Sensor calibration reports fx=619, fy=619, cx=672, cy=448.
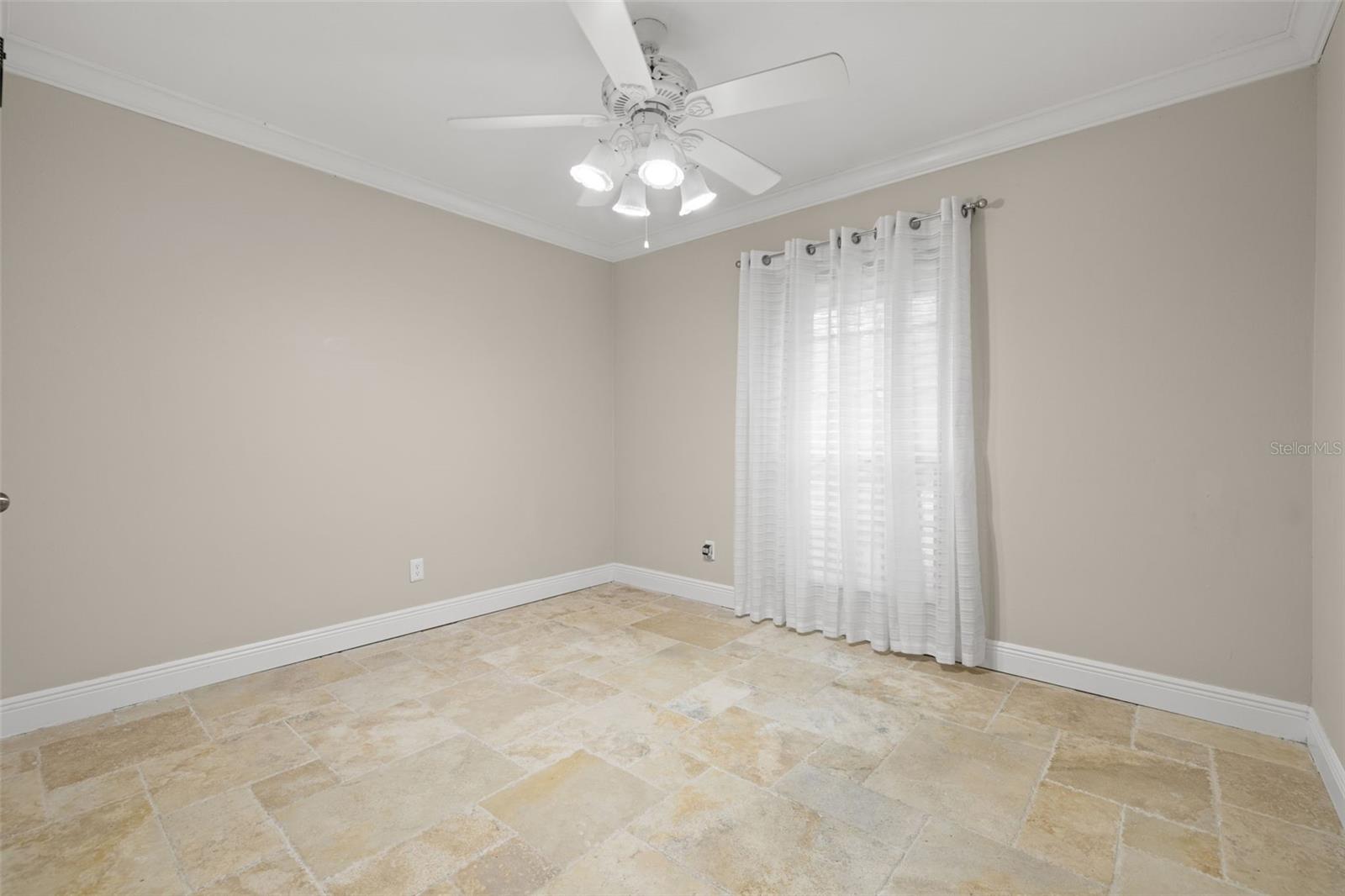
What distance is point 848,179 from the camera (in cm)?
333

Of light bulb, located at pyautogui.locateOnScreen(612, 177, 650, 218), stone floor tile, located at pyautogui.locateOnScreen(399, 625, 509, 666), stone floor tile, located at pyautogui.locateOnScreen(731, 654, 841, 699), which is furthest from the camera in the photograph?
stone floor tile, located at pyautogui.locateOnScreen(399, 625, 509, 666)

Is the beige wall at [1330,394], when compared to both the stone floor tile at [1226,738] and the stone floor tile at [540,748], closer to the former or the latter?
the stone floor tile at [1226,738]

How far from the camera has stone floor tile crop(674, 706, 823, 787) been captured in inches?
80.8

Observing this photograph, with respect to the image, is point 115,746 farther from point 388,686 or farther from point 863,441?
point 863,441

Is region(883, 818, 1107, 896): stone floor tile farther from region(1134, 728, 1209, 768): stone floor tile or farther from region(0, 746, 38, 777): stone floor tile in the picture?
region(0, 746, 38, 777): stone floor tile

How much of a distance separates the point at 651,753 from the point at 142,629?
217cm

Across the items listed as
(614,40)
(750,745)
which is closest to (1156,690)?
(750,745)

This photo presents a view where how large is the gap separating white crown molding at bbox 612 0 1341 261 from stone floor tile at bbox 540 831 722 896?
305 cm

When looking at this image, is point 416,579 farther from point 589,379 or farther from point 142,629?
point 589,379

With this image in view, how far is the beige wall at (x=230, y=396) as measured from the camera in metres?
2.33

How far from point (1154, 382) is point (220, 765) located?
372 cm

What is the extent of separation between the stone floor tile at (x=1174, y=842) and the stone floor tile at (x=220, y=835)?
2332 mm

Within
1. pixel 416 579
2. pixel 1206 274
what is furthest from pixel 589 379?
pixel 1206 274

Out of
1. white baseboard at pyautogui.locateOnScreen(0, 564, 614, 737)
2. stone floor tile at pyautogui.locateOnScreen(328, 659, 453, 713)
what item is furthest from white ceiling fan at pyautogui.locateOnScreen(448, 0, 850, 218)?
white baseboard at pyautogui.locateOnScreen(0, 564, 614, 737)
